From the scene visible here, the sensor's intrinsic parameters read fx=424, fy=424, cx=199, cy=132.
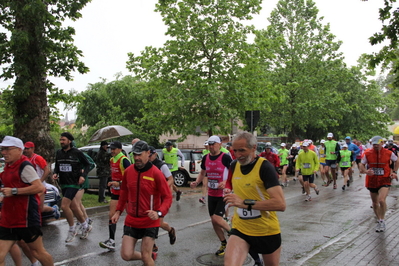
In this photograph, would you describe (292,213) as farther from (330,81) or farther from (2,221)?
(330,81)

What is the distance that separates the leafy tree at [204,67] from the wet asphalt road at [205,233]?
7.04 metres

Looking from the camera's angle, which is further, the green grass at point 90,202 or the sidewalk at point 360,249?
the green grass at point 90,202

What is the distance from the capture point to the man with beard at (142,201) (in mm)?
5000

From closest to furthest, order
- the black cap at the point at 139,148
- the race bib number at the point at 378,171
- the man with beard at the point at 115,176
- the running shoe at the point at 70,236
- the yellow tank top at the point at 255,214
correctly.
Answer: the yellow tank top at the point at 255,214 < the black cap at the point at 139,148 < the man with beard at the point at 115,176 < the running shoe at the point at 70,236 < the race bib number at the point at 378,171

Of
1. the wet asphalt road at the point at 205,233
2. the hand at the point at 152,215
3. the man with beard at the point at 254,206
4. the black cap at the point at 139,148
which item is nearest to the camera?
the man with beard at the point at 254,206

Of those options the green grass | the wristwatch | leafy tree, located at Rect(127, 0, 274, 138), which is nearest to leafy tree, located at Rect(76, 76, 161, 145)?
leafy tree, located at Rect(127, 0, 274, 138)

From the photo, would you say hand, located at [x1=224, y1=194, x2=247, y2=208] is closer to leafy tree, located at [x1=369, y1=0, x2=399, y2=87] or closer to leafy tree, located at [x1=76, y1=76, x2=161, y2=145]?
leafy tree, located at [x1=369, y1=0, x2=399, y2=87]

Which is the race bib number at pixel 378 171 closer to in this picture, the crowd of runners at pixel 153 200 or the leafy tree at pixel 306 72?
the crowd of runners at pixel 153 200

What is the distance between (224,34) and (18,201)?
16438 mm

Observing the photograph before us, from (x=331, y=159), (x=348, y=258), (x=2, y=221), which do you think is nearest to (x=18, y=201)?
(x=2, y=221)

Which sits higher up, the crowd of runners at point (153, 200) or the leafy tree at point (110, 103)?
the leafy tree at point (110, 103)

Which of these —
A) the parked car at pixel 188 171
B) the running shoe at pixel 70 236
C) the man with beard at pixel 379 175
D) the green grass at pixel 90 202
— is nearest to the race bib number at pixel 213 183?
the running shoe at pixel 70 236

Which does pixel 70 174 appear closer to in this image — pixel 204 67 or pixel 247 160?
pixel 247 160

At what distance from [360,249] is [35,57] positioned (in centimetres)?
935
